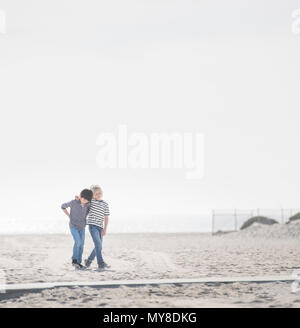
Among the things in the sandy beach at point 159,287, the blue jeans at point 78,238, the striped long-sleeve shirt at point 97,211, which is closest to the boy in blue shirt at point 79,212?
the blue jeans at point 78,238

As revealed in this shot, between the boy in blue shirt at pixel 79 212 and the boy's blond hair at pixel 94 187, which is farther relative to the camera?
the boy's blond hair at pixel 94 187

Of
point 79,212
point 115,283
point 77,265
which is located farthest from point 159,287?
point 77,265

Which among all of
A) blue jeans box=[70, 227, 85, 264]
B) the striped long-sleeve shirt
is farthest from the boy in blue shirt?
the striped long-sleeve shirt

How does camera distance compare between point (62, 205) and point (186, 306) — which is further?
point (62, 205)

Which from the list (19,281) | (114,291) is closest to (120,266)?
(19,281)

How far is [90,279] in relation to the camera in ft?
33.7

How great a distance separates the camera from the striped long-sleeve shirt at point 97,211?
38.3 feet

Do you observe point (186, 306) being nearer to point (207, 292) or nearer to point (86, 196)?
point (207, 292)

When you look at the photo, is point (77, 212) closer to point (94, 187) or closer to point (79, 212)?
point (79, 212)

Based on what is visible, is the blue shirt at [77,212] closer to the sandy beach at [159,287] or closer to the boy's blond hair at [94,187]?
the boy's blond hair at [94,187]

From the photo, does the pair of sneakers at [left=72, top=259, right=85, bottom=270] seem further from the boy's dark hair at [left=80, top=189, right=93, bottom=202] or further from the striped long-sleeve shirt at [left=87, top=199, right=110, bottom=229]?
the boy's dark hair at [left=80, top=189, right=93, bottom=202]
